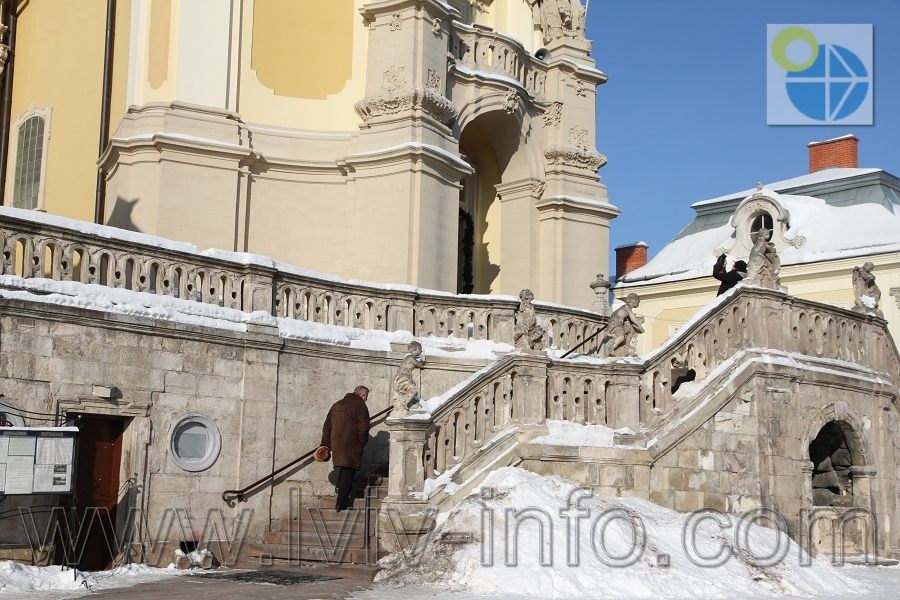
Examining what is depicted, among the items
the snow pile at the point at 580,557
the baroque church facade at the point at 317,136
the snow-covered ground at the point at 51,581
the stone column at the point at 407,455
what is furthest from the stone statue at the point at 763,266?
the snow-covered ground at the point at 51,581

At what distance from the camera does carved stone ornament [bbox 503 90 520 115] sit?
23.3 meters

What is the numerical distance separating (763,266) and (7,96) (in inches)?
737

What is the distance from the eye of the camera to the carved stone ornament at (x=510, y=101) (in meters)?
23.3

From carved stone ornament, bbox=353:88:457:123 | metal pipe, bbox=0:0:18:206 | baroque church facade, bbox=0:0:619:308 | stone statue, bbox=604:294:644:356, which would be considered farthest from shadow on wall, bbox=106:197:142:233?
stone statue, bbox=604:294:644:356

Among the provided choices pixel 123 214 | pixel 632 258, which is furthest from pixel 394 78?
pixel 632 258

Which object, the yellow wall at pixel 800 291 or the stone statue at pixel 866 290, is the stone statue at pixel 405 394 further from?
the yellow wall at pixel 800 291

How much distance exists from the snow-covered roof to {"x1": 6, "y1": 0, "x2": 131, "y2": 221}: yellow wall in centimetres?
1834

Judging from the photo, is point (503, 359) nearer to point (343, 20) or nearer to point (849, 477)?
point (849, 477)

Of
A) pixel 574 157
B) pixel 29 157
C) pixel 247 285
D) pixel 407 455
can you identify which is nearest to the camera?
pixel 407 455

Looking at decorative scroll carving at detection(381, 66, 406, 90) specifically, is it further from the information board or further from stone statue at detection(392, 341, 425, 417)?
the information board

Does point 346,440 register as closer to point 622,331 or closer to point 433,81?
point 622,331

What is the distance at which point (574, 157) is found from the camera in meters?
25.0

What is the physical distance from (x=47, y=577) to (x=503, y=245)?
15.5 meters

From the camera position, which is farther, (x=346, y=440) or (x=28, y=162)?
(x=28, y=162)
